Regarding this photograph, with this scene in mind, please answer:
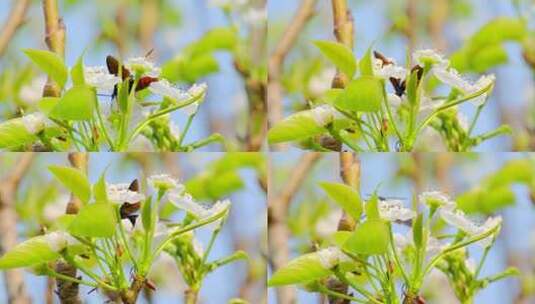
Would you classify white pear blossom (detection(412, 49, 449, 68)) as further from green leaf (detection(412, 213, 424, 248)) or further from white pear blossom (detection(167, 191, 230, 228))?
white pear blossom (detection(167, 191, 230, 228))

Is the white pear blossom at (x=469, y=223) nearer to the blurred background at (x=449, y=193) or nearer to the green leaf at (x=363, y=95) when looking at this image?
the blurred background at (x=449, y=193)

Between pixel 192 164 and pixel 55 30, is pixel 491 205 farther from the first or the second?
pixel 55 30

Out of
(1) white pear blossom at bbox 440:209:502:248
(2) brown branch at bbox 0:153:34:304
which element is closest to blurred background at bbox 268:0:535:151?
(1) white pear blossom at bbox 440:209:502:248

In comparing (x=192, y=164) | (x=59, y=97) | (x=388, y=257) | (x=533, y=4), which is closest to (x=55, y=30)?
(x=59, y=97)

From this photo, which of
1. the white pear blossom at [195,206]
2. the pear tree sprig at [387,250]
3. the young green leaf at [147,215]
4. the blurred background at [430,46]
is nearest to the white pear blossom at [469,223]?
the pear tree sprig at [387,250]

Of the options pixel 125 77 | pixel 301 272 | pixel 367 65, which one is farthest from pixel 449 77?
pixel 125 77

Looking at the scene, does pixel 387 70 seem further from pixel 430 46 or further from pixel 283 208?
pixel 283 208
